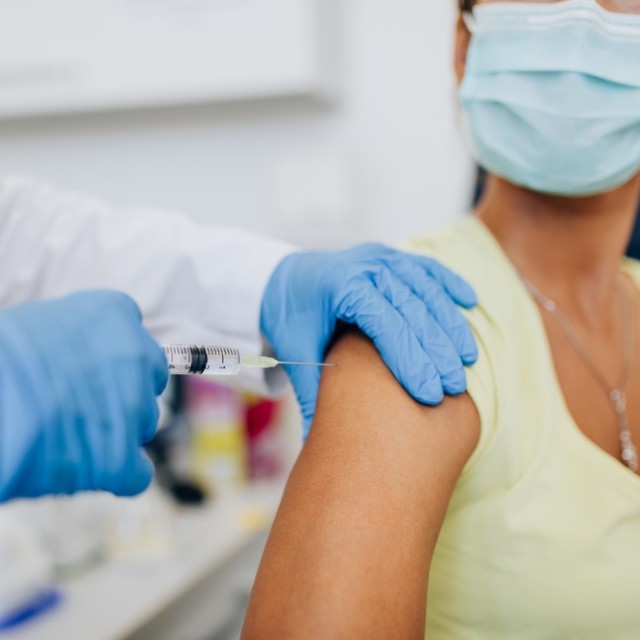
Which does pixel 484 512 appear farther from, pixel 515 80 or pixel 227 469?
pixel 227 469

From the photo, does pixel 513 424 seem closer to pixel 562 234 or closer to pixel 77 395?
pixel 562 234

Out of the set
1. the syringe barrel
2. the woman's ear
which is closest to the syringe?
the syringe barrel

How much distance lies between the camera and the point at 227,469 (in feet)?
6.48

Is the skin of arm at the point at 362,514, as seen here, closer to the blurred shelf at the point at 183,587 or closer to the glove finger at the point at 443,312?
the glove finger at the point at 443,312

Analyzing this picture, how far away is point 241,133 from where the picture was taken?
2172mm

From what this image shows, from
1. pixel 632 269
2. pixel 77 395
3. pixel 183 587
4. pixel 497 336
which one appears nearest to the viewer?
pixel 77 395

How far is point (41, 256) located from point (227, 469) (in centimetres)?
94

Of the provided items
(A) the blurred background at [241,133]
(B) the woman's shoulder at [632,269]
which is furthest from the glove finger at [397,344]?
(A) the blurred background at [241,133]

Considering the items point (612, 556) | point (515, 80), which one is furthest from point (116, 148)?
point (612, 556)

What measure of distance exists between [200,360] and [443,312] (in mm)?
298

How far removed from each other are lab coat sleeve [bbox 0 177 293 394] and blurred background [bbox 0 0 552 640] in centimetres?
64

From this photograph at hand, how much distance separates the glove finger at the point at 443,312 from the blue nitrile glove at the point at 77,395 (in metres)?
0.33

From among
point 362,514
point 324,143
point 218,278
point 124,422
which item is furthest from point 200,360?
point 324,143

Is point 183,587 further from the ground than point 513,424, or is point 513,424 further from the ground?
point 513,424
